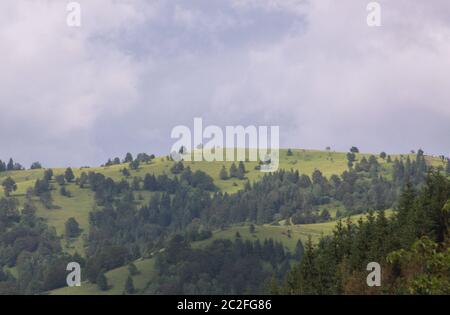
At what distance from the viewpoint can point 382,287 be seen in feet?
237

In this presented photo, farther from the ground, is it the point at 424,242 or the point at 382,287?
the point at 424,242

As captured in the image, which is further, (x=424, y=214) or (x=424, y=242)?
(x=424, y=214)

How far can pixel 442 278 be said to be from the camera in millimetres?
28812
